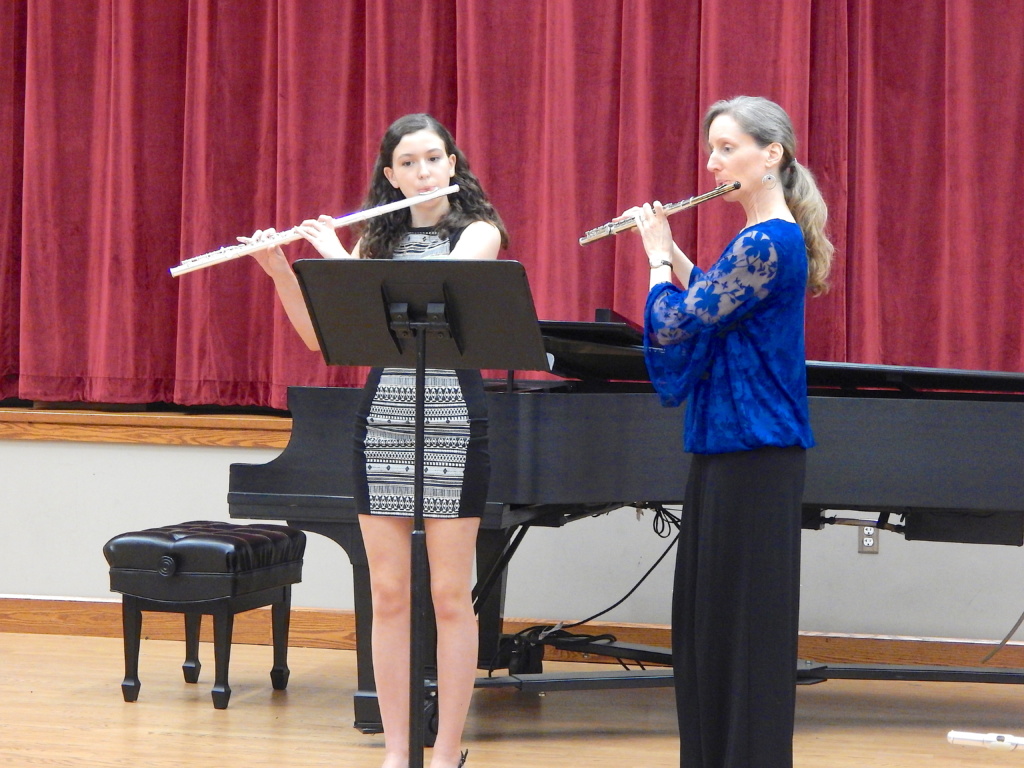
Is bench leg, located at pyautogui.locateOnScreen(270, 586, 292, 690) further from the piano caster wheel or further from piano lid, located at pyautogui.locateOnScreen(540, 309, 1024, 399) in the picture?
piano lid, located at pyautogui.locateOnScreen(540, 309, 1024, 399)

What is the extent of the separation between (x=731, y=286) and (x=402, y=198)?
81 cm

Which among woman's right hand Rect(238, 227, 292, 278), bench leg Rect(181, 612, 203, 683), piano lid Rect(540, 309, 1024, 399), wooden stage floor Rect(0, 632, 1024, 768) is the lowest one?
wooden stage floor Rect(0, 632, 1024, 768)

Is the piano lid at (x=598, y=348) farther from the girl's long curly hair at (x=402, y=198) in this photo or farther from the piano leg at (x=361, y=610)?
the piano leg at (x=361, y=610)

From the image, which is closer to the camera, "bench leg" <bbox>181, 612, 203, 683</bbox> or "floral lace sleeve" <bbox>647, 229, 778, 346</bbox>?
"floral lace sleeve" <bbox>647, 229, 778, 346</bbox>

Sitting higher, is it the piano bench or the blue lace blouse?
the blue lace blouse

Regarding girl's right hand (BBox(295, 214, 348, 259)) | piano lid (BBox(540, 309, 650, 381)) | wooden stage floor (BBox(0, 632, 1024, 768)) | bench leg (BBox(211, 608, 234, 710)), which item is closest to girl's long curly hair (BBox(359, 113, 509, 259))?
girl's right hand (BBox(295, 214, 348, 259))

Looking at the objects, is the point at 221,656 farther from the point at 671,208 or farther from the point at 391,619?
the point at 671,208

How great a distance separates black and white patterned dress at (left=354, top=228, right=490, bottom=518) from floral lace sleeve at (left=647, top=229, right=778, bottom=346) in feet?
1.72

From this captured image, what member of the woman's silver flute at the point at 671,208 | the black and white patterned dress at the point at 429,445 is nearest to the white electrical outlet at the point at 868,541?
the woman's silver flute at the point at 671,208

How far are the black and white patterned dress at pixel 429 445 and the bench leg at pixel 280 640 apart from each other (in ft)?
4.24

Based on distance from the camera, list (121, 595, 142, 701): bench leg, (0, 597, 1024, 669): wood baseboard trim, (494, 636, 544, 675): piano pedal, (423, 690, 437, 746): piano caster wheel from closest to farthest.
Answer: (423, 690, 437, 746): piano caster wheel → (494, 636, 544, 675): piano pedal → (121, 595, 142, 701): bench leg → (0, 597, 1024, 669): wood baseboard trim

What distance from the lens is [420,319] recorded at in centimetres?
200

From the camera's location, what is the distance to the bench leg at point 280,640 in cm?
351

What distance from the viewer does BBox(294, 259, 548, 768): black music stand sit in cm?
195
